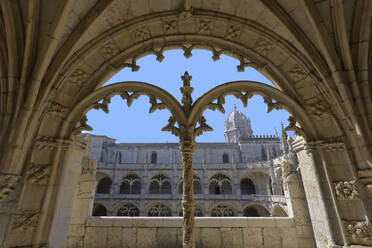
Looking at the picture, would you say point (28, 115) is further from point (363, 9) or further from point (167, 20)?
point (363, 9)

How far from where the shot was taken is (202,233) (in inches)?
162

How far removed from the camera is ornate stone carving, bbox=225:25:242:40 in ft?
11.5

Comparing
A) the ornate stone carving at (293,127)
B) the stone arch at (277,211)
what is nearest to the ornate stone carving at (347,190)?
the ornate stone carving at (293,127)

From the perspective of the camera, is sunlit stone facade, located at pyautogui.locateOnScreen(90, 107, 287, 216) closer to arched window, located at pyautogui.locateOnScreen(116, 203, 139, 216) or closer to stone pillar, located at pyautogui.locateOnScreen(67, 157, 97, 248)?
arched window, located at pyautogui.locateOnScreen(116, 203, 139, 216)

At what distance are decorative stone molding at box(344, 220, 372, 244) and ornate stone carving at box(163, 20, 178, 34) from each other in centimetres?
408

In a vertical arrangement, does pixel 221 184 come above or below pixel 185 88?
above

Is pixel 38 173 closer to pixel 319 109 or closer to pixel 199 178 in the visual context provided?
pixel 319 109

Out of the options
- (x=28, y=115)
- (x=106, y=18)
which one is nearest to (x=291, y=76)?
(x=106, y=18)

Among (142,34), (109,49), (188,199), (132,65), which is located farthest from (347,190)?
(109,49)

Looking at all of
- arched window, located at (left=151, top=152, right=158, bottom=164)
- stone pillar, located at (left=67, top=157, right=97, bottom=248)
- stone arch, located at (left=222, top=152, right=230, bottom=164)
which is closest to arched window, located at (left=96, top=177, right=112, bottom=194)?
arched window, located at (left=151, top=152, right=158, bottom=164)

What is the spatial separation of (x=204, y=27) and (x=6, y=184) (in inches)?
150

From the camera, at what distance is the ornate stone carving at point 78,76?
3395 millimetres

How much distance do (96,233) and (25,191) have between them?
2011 mm

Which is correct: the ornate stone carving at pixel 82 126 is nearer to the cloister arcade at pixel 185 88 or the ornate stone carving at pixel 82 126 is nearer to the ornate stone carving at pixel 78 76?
the cloister arcade at pixel 185 88
